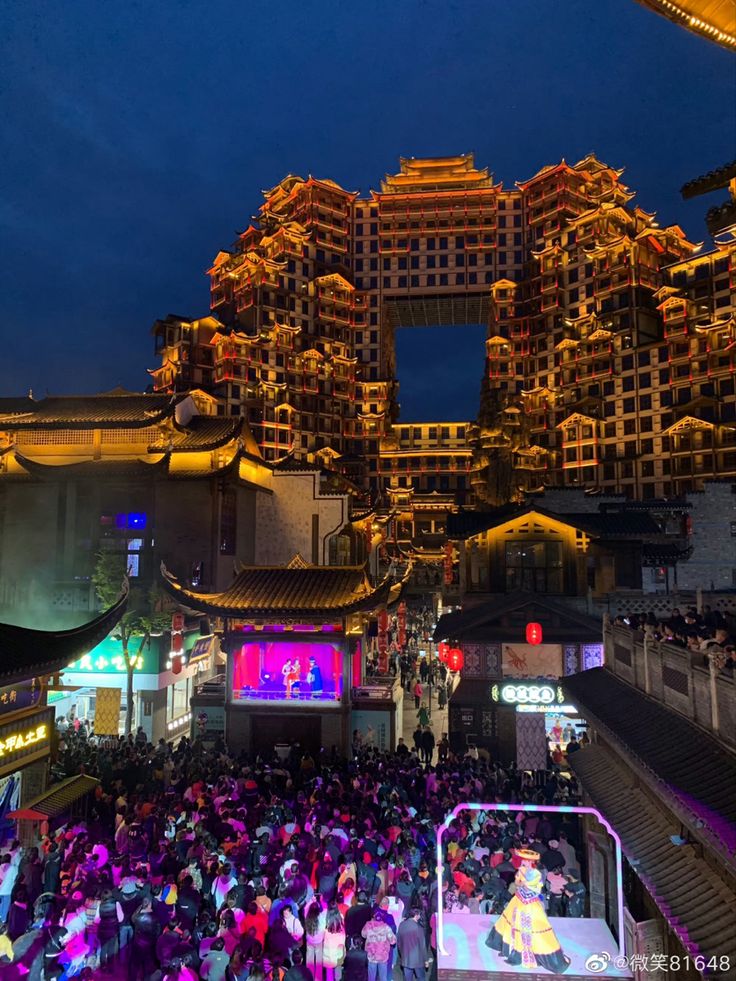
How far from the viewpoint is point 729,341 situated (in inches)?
2218

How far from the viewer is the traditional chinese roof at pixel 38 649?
1131 centimetres

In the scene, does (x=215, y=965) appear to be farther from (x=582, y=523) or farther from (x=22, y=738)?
(x=582, y=523)

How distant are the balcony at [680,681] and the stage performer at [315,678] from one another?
1122 centimetres

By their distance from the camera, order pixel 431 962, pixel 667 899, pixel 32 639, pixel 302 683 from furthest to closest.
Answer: pixel 302 683, pixel 32 639, pixel 431 962, pixel 667 899

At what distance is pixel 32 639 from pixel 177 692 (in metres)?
15.4

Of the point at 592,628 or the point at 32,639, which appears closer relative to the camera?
the point at 32,639

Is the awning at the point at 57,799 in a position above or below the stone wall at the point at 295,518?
below

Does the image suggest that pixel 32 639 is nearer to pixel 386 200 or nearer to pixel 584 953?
pixel 584 953

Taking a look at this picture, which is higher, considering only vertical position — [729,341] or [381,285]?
[381,285]

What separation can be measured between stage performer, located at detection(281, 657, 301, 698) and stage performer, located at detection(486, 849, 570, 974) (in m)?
14.2

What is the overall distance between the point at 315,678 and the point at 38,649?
Result: 36.8ft

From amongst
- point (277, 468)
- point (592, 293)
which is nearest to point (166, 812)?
point (277, 468)

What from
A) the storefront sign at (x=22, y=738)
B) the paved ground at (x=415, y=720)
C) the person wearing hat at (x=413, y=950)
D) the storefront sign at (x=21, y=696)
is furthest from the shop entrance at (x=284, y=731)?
the person wearing hat at (x=413, y=950)

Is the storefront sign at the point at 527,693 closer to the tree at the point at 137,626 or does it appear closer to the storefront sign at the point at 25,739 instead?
the tree at the point at 137,626
